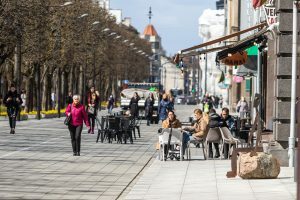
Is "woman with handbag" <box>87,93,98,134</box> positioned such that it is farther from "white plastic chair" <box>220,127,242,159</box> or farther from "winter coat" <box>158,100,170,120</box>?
"white plastic chair" <box>220,127,242,159</box>

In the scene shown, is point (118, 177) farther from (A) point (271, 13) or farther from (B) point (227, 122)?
(B) point (227, 122)

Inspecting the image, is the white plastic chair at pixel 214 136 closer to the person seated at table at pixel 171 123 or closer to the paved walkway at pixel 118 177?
the paved walkway at pixel 118 177

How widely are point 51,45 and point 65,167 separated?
56.4 meters

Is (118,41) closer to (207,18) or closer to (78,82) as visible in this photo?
(78,82)

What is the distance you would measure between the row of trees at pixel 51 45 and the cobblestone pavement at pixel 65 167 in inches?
750

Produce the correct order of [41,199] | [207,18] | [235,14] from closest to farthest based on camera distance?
1. [41,199]
2. [235,14]
3. [207,18]

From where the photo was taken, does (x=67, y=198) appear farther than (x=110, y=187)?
No

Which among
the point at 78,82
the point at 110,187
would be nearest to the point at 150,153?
the point at 110,187

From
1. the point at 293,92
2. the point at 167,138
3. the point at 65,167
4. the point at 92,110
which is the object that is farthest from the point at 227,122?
the point at 92,110

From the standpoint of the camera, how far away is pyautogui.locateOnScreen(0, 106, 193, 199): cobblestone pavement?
18438mm

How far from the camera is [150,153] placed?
103 feet

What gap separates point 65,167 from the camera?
2444 centimetres

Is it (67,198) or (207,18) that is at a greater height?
(207,18)

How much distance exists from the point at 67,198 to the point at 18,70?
1942 inches
